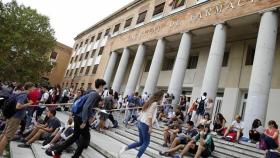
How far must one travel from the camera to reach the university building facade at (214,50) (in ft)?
41.0

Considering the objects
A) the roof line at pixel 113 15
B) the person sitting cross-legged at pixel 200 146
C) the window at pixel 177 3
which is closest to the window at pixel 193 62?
the window at pixel 177 3

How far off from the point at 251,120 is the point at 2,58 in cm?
2884

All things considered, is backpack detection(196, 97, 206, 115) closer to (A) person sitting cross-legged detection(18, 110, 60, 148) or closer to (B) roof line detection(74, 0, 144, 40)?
(A) person sitting cross-legged detection(18, 110, 60, 148)

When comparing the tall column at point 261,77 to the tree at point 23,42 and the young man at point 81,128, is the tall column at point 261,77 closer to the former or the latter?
the young man at point 81,128

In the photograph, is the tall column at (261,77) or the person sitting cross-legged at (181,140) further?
the tall column at (261,77)

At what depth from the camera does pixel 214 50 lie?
1523 cm

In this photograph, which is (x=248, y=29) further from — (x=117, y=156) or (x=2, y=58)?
(x=2, y=58)

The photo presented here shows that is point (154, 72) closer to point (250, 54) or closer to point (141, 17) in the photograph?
point (250, 54)

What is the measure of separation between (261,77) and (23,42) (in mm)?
29038

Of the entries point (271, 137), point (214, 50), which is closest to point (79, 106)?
point (271, 137)

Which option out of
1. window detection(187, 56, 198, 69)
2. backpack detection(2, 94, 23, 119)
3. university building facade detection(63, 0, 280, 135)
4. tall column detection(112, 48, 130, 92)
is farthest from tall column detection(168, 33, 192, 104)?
backpack detection(2, 94, 23, 119)

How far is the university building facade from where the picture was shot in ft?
41.0

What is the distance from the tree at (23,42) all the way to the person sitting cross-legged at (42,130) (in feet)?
83.5

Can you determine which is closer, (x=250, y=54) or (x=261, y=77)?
(x=261, y=77)
